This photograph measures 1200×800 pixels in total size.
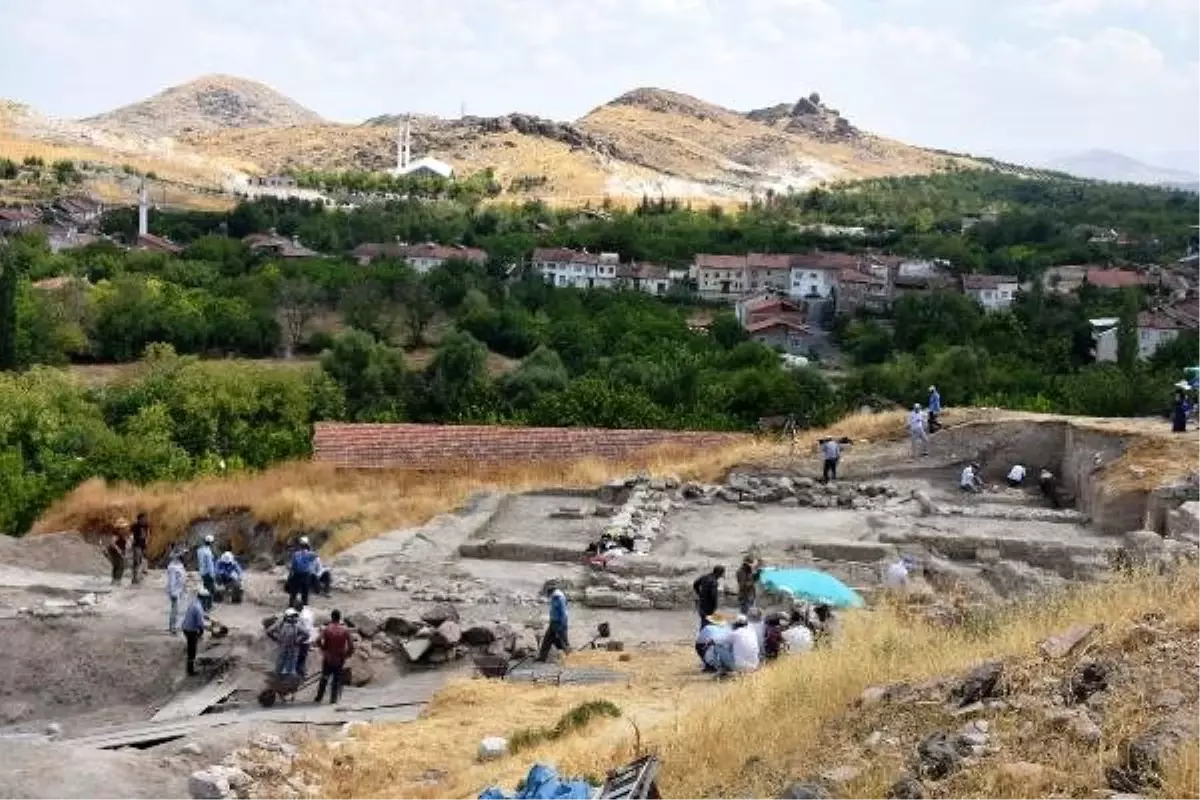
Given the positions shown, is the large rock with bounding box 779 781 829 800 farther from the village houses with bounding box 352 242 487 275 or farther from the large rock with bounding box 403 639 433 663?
the village houses with bounding box 352 242 487 275

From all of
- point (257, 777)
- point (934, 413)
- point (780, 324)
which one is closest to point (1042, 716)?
point (257, 777)

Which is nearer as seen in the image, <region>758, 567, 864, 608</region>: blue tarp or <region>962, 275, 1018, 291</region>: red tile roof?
<region>758, 567, 864, 608</region>: blue tarp

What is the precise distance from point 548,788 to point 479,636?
21.7ft

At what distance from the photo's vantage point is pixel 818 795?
21.2 feet

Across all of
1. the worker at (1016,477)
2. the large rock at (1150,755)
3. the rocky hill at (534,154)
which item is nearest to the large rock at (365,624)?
the large rock at (1150,755)

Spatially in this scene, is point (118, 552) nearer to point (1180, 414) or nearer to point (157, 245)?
point (1180, 414)

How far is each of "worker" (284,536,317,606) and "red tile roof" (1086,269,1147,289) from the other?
61449mm

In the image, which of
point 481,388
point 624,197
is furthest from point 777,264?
point 624,197

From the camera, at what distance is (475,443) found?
2606cm

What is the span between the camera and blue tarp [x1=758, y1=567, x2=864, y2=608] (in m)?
14.5

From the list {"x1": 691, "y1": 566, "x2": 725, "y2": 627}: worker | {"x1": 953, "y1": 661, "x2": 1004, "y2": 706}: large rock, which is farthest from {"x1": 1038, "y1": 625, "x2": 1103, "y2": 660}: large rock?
{"x1": 691, "y1": 566, "x2": 725, "y2": 627}: worker

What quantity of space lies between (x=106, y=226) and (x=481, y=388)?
5826 centimetres

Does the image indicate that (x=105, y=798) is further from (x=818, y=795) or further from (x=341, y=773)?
(x=818, y=795)

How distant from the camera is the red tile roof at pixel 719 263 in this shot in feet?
266
